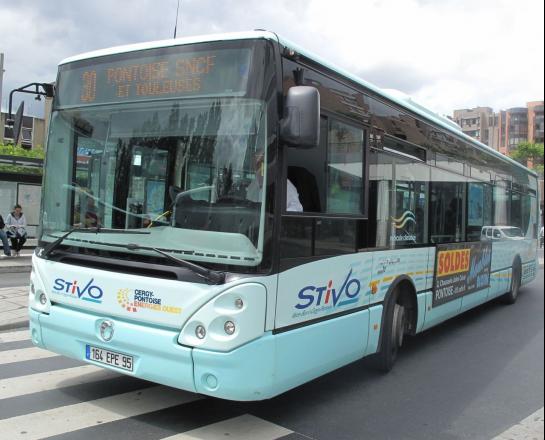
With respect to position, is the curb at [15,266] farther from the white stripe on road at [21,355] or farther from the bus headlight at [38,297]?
the bus headlight at [38,297]

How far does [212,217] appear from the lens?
12.3ft

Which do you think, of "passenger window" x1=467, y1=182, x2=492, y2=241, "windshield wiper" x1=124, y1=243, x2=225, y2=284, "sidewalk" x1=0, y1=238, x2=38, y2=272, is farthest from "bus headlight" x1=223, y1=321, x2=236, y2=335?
"sidewalk" x1=0, y1=238, x2=38, y2=272

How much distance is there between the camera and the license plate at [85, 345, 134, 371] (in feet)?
12.6

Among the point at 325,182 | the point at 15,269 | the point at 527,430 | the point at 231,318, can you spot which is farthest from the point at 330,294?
the point at 15,269

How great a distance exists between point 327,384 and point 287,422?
1168mm

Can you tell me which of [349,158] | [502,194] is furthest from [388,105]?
[502,194]

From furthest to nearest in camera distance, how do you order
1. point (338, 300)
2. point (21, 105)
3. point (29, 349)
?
point (29, 349) → point (21, 105) → point (338, 300)

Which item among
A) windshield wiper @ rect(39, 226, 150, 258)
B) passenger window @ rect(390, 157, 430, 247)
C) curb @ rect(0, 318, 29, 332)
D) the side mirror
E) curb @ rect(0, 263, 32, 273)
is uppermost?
the side mirror

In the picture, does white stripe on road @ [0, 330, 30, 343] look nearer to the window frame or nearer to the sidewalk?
the window frame

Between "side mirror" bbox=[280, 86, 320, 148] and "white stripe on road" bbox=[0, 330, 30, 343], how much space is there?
182 inches

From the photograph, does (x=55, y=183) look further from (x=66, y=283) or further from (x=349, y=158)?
(x=349, y=158)

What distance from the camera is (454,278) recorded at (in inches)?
287

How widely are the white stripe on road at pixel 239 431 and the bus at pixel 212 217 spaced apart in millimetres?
409

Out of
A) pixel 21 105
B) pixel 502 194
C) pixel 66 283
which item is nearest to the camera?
pixel 66 283
